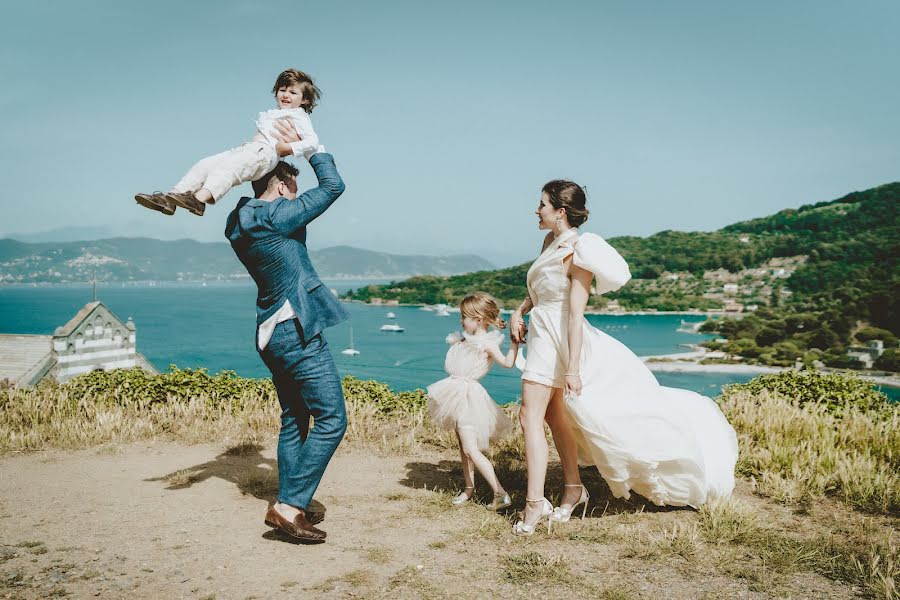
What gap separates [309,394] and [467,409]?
121 cm

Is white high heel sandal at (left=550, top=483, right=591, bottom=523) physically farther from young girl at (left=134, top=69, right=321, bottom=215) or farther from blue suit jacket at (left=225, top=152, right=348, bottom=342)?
young girl at (left=134, top=69, right=321, bottom=215)

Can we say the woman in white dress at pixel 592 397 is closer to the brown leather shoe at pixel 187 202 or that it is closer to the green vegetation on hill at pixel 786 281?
the brown leather shoe at pixel 187 202

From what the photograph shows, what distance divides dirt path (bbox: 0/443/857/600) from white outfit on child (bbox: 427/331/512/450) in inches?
19.9

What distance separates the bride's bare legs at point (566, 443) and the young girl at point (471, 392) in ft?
1.19

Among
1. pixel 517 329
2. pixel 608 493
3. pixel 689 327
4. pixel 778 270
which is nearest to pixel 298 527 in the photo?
pixel 517 329

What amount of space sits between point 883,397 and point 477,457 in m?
5.80

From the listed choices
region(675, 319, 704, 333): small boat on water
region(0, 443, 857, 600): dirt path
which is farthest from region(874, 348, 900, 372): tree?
region(0, 443, 857, 600): dirt path

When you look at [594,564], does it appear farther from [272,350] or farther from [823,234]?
[823,234]

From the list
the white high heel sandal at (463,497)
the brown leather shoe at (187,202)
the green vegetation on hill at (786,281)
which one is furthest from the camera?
the green vegetation on hill at (786,281)

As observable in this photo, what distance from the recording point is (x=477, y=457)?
4.10 m

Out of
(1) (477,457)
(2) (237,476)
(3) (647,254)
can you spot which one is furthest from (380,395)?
(3) (647,254)

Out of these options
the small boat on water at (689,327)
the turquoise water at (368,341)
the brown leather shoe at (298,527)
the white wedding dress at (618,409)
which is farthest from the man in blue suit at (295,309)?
the small boat on water at (689,327)

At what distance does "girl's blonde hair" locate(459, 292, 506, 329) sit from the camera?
4207 mm

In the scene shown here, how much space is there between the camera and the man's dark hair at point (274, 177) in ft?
11.2
